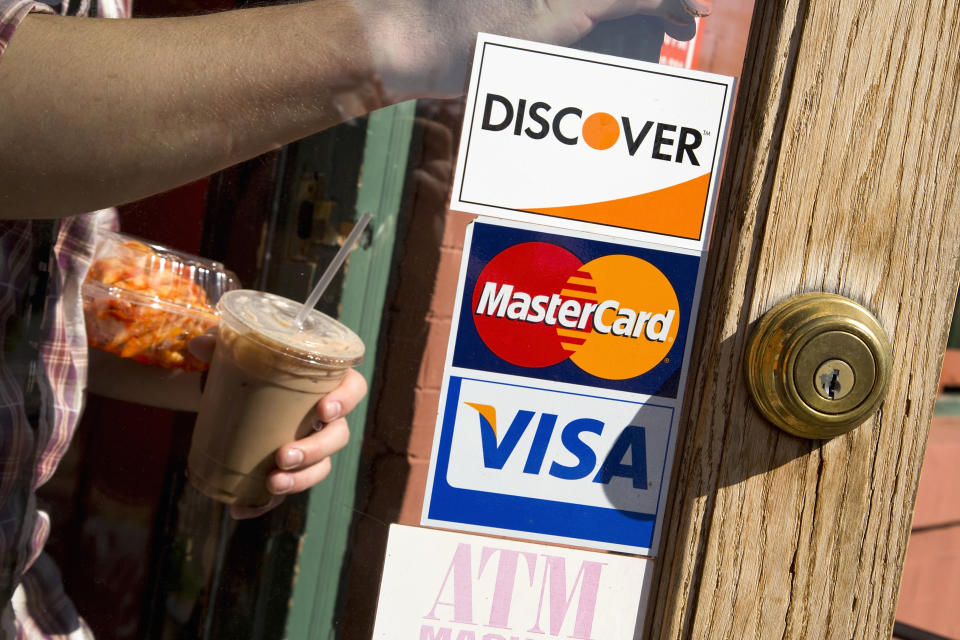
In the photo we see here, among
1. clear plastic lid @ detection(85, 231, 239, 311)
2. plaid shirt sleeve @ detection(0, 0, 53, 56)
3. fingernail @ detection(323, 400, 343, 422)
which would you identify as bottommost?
fingernail @ detection(323, 400, 343, 422)

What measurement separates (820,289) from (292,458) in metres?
0.53

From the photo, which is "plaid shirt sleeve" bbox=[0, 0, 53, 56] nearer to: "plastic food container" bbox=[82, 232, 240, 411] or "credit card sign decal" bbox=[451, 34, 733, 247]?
"plastic food container" bbox=[82, 232, 240, 411]

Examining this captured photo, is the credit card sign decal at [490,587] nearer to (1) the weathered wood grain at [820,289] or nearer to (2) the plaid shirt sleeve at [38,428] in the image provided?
(1) the weathered wood grain at [820,289]

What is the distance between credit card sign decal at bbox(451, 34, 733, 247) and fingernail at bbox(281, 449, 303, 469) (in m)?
0.29

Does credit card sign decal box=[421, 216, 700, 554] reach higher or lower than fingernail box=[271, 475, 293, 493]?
higher

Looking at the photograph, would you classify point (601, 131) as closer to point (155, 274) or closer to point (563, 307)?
point (563, 307)

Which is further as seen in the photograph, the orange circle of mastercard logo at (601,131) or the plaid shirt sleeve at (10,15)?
the orange circle of mastercard logo at (601,131)

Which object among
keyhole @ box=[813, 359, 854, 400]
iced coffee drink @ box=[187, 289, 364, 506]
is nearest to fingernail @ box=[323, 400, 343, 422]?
iced coffee drink @ box=[187, 289, 364, 506]

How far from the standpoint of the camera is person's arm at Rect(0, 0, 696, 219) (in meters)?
0.66

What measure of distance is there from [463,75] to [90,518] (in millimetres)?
568

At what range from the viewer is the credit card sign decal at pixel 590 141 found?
75cm

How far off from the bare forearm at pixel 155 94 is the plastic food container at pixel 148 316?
99 millimetres

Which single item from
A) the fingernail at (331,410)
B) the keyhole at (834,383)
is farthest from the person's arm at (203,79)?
the keyhole at (834,383)

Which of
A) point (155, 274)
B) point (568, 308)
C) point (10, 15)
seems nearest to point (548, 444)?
point (568, 308)
